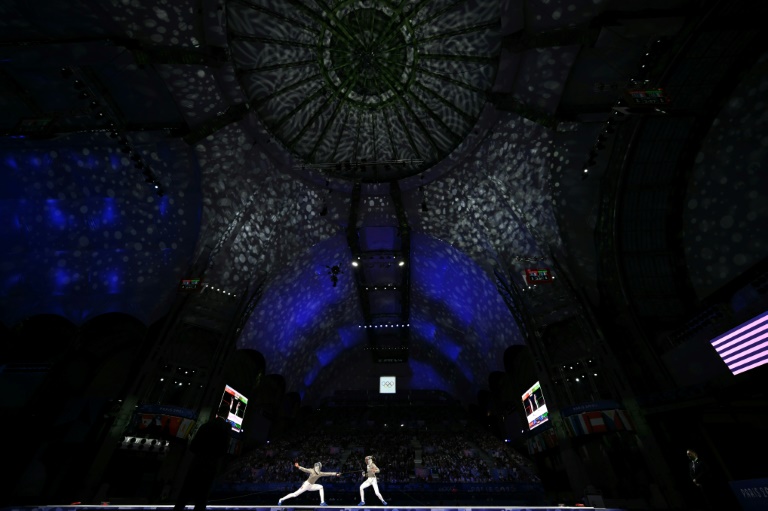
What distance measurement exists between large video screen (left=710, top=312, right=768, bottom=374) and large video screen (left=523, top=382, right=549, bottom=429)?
7.79 m

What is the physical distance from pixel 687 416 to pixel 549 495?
8912mm

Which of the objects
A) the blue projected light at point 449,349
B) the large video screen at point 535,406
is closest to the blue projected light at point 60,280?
the large video screen at point 535,406

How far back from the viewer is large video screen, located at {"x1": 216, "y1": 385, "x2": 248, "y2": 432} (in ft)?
67.8

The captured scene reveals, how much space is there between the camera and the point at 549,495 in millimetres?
18438

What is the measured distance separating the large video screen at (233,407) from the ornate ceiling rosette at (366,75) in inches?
602

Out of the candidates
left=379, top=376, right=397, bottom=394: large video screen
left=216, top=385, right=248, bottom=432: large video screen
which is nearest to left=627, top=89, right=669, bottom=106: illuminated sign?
left=216, top=385, right=248, bottom=432: large video screen

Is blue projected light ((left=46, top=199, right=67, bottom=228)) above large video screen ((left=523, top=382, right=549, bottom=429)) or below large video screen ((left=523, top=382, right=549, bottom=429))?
above

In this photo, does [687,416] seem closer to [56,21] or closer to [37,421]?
[56,21]

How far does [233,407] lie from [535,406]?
18735mm

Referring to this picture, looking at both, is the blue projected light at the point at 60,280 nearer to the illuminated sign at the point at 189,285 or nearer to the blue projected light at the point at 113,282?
the blue projected light at the point at 113,282

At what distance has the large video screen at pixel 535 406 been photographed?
18423 mm

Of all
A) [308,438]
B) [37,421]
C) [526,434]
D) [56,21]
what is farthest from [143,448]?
[526,434]

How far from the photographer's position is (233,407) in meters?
21.6

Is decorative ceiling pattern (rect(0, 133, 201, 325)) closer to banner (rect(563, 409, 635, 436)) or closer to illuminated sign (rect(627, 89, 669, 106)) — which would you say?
illuminated sign (rect(627, 89, 669, 106))
